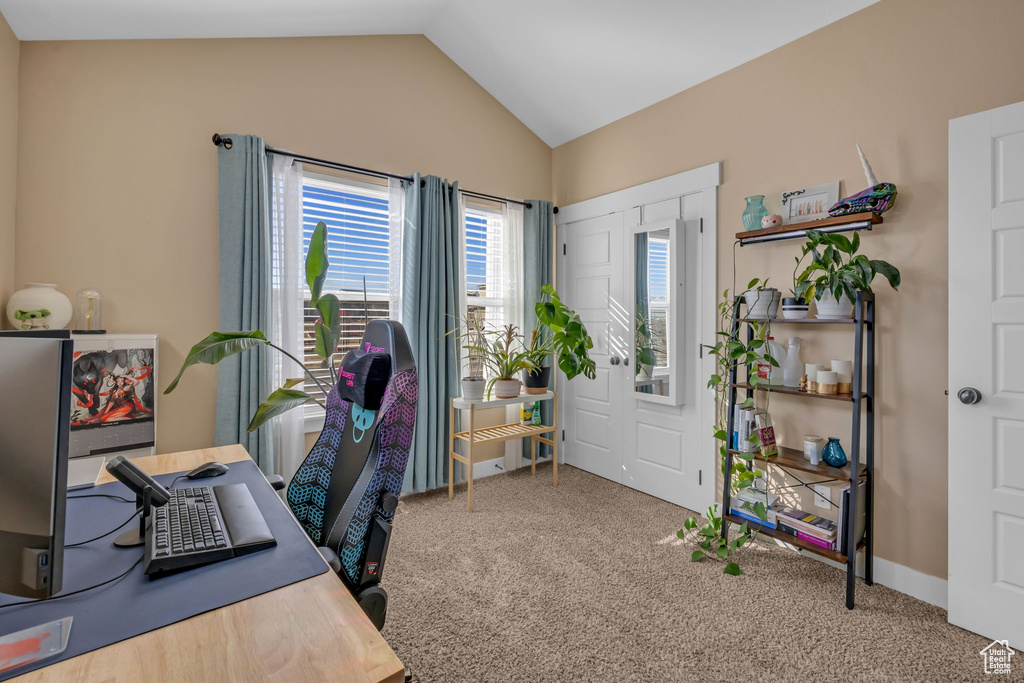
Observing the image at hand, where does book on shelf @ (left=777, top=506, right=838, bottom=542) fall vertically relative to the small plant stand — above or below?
below

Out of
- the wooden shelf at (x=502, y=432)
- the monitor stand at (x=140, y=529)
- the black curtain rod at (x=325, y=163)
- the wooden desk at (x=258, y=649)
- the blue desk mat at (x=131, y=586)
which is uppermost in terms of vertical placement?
the black curtain rod at (x=325, y=163)

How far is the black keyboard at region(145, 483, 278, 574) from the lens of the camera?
943 millimetres

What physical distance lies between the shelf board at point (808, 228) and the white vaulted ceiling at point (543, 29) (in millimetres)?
991

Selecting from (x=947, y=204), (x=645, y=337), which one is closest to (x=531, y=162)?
(x=645, y=337)

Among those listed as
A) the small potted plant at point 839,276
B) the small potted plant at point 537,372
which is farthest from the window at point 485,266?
the small potted plant at point 839,276

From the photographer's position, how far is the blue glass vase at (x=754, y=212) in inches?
97.9

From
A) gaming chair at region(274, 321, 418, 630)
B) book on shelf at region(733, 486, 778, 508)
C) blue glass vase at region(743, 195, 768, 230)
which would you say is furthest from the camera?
blue glass vase at region(743, 195, 768, 230)

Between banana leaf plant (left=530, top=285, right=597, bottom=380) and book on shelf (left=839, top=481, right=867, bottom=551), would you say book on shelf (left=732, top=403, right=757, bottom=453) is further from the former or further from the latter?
banana leaf plant (left=530, top=285, right=597, bottom=380)

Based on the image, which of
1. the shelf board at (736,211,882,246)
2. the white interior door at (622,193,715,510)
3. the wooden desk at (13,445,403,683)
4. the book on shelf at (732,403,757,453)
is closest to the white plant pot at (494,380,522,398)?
the white interior door at (622,193,715,510)

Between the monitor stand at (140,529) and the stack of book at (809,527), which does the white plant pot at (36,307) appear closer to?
the monitor stand at (140,529)

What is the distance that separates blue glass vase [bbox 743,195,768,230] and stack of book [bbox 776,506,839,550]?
4.68 feet

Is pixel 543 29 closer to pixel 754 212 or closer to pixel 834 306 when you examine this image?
pixel 754 212

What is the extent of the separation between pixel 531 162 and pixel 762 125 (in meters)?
1.75

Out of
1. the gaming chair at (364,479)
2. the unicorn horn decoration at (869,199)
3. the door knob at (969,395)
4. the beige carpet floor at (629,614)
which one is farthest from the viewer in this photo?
the unicorn horn decoration at (869,199)
